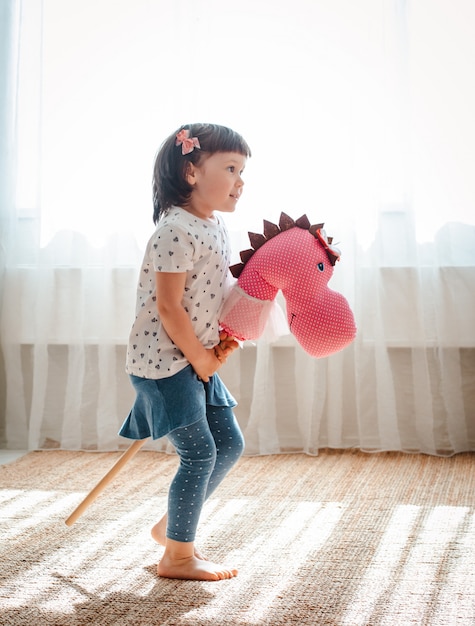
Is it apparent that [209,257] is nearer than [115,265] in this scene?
Yes

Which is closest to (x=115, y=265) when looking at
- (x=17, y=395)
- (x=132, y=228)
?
(x=132, y=228)

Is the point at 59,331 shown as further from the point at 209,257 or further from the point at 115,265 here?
the point at 209,257

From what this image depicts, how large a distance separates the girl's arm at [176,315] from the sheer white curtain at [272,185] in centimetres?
104

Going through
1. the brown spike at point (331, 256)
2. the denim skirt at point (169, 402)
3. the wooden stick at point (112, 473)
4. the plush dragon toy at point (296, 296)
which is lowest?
the wooden stick at point (112, 473)

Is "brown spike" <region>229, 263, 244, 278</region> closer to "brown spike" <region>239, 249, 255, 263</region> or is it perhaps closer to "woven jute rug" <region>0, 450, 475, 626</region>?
"brown spike" <region>239, 249, 255, 263</region>

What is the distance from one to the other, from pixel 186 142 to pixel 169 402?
18.6 inches

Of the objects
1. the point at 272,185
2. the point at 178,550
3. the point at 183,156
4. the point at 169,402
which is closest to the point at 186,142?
the point at 183,156

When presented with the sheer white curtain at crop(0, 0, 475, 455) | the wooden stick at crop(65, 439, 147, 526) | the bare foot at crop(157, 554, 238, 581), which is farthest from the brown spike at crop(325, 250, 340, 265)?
the sheer white curtain at crop(0, 0, 475, 455)

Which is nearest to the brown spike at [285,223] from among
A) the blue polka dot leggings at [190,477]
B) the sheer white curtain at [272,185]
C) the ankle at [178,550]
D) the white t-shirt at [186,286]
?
the white t-shirt at [186,286]

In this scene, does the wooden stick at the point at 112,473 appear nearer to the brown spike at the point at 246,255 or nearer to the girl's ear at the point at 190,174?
the brown spike at the point at 246,255

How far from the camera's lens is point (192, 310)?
1.41 metres

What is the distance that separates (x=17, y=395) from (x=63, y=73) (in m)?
1.05

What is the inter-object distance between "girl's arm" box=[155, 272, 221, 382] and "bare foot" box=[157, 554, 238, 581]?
35cm

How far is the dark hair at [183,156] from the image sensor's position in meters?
1.44
